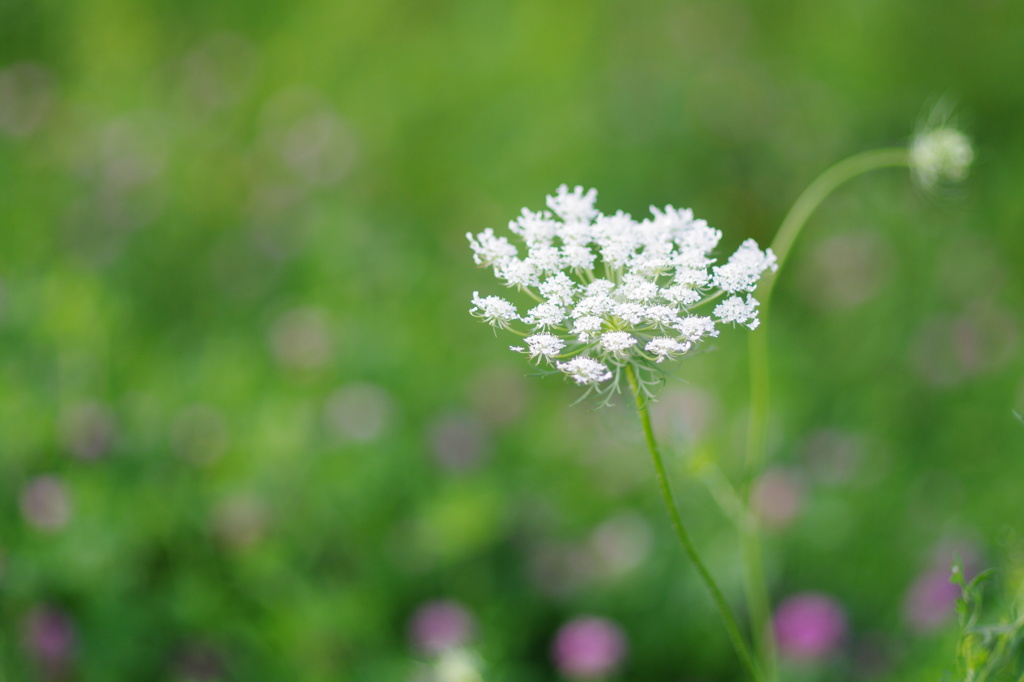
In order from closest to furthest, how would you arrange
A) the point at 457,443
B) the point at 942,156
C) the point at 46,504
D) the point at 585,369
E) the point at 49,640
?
the point at 585,369 < the point at 942,156 < the point at 49,640 < the point at 46,504 < the point at 457,443

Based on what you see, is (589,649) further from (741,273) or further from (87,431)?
(87,431)

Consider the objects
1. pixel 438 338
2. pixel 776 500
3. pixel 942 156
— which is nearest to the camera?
pixel 942 156

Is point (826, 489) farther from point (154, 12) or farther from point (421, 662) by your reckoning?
point (154, 12)

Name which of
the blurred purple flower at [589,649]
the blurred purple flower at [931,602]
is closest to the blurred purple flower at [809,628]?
the blurred purple flower at [931,602]

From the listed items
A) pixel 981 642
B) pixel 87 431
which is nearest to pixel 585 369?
pixel 981 642

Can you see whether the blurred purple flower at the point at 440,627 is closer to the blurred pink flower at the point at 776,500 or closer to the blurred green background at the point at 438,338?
the blurred green background at the point at 438,338

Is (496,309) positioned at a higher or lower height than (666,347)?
higher
